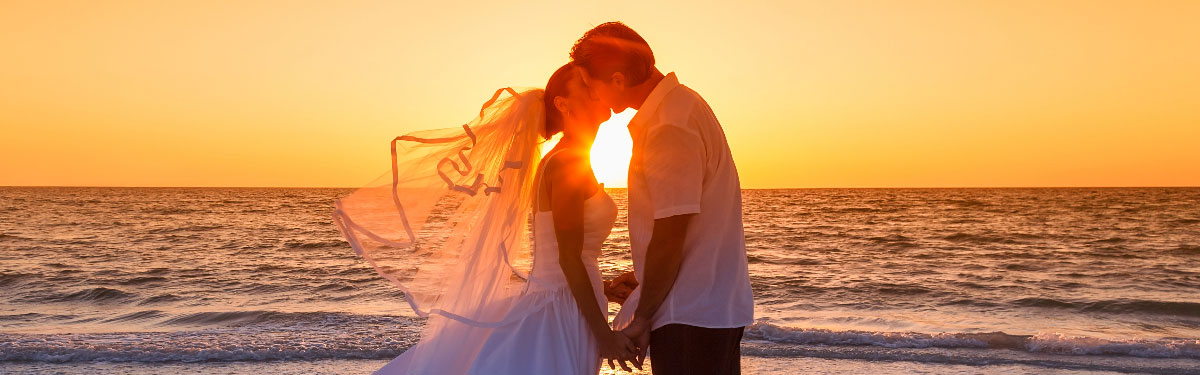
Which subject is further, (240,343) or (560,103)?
(240,343)

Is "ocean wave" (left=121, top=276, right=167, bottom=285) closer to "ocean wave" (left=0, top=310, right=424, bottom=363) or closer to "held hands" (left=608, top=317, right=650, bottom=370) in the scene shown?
"ocean wave" (left=0, top=310, right=424, bottom=363)

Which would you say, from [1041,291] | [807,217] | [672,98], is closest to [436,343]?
[672,98]

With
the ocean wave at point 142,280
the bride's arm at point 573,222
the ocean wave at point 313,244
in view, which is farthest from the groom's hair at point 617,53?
the ocean wave at point 313,244

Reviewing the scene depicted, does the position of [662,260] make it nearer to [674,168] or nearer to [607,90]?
[674,168]

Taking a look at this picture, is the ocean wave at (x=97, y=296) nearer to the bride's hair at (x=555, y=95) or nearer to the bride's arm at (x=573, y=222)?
the bride's hair at (x=555, y=95)

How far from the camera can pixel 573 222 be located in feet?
9.06

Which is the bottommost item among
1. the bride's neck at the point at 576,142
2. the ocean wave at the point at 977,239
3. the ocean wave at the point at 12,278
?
the ocean wave at the point at 12,278

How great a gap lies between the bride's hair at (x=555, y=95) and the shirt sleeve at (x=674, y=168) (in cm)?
62

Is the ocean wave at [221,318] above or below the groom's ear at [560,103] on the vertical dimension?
below

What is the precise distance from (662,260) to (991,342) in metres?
6.77

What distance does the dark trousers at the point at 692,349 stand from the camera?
255cm

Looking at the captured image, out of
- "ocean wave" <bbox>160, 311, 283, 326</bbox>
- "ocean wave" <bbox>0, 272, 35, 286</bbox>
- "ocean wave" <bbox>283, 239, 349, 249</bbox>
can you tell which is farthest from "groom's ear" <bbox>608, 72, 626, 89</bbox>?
"ocean wave" <bbox>283, 239, 349, 249</bbox>

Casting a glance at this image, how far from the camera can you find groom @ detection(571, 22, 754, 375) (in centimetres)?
237

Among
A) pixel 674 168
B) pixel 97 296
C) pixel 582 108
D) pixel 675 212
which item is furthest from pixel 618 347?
pixel 97 296
